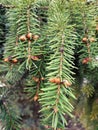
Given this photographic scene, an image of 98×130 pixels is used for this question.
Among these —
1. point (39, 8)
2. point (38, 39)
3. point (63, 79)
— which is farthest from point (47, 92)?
point (39, 8)

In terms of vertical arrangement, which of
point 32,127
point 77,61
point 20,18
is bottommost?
point 32,127

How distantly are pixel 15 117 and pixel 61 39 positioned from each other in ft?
0.92

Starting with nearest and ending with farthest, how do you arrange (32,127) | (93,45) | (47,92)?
(47,92)
(93,45)
(32,127)

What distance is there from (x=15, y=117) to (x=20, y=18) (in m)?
0.27

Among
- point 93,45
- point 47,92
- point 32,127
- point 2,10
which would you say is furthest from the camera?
point 32,127

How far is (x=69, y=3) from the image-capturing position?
1.81ft

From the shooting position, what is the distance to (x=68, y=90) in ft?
1.37

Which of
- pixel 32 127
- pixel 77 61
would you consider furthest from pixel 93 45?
pixel 32 127

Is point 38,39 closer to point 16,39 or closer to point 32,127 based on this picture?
point 16,39

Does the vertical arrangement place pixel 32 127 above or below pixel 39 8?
below

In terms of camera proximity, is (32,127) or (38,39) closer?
(38,39)

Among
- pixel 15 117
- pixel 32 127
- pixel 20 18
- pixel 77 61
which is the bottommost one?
pixel 32 127

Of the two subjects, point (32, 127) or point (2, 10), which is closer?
point (2, 10)

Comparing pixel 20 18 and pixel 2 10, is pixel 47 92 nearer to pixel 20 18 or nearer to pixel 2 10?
pixel 20 18
